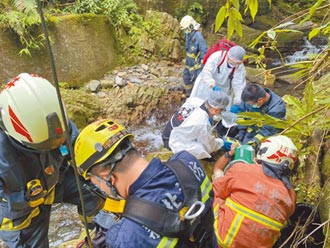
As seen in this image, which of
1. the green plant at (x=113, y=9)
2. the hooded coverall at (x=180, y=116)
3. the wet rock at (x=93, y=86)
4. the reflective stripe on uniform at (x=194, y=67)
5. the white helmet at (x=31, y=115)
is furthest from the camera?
the green plant at (x=113, y=9)

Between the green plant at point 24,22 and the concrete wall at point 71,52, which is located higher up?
the green plant at point 24,22

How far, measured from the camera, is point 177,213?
1.45m

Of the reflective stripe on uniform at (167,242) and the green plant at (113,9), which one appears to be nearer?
the reflective stripe on uniform at (167,242)

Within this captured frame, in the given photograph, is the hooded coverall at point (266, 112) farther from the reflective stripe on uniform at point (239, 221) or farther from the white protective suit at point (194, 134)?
the reflective stripe on uniform at point (239, 221)

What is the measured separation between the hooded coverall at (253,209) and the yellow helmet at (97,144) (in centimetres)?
128

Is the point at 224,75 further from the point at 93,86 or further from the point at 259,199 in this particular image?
the point at 93,86

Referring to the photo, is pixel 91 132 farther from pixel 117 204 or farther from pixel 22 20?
pixel 22 20

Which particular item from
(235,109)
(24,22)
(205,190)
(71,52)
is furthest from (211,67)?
(24,22)

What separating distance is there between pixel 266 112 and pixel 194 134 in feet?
3.47

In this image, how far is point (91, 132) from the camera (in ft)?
5.47

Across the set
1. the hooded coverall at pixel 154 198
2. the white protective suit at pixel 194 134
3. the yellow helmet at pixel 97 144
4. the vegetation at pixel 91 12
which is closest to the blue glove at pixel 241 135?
the white protective suit at pixel 194 134

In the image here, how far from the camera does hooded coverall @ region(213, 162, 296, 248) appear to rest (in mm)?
2432

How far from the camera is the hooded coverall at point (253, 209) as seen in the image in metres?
2.43

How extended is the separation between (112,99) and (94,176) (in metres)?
6.36
